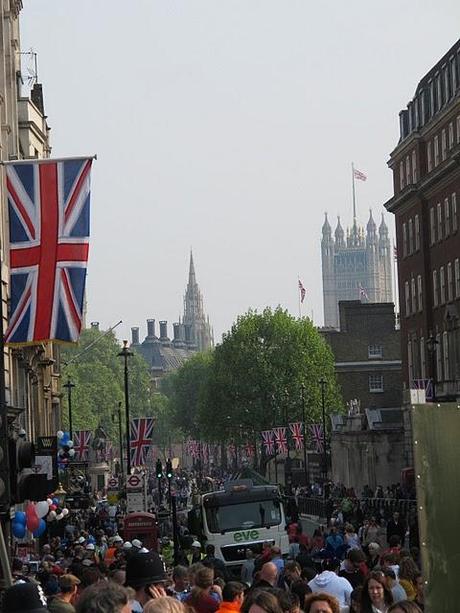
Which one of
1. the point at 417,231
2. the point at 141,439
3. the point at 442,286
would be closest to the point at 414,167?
the point at 417,231

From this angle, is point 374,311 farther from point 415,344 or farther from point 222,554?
point 222,554

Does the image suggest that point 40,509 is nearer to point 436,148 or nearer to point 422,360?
point 436,148

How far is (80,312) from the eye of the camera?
27750 millimetres

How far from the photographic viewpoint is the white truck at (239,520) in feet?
148

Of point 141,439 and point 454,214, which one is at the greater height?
point 454,214

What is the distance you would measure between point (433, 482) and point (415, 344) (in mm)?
81399

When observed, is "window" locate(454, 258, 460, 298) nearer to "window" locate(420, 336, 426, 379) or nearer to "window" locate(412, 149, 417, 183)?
"window" locate(420, 336, 426, 379)

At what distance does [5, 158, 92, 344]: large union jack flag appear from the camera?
2539 cm

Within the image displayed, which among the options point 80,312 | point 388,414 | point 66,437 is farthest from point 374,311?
point 80,312

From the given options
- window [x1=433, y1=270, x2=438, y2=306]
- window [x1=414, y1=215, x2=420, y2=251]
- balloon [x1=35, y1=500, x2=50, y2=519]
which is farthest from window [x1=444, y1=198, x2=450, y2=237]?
balloon [x1=35, y1=500, x2=50, y2=519]

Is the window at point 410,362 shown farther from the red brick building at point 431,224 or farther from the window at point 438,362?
the window at point 438,362

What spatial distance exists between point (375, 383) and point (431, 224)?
54056 mm

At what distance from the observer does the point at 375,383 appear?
461 feet

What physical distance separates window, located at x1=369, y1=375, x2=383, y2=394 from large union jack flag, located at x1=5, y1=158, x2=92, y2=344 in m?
113
